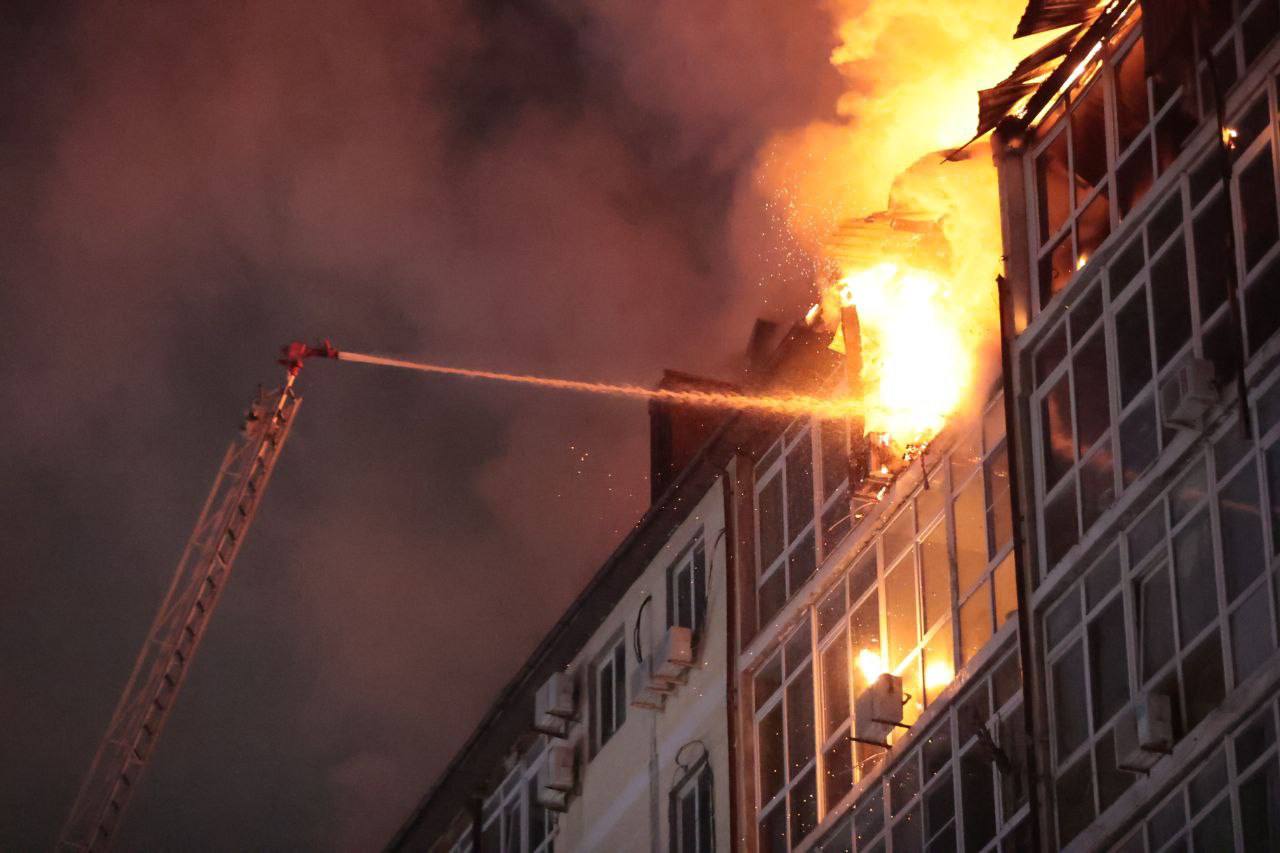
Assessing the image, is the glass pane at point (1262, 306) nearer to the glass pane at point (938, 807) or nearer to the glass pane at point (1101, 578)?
the glass pane at point (1101, 578)

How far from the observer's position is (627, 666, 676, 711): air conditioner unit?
27.8m

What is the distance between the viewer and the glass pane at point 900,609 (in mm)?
21688

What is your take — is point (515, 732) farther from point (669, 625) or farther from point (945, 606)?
point (945, 606)

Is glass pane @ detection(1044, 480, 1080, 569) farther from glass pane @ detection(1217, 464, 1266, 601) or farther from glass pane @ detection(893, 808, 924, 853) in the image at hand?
glass pane @ detection(893, 808, 924, 853)

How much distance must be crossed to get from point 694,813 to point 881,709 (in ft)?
19.4

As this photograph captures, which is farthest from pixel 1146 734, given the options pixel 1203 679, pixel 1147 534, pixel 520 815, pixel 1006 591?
pixel 520 815

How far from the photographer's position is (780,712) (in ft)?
80.5

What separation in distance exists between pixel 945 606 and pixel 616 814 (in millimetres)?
9382

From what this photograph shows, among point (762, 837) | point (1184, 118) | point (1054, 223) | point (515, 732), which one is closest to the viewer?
point (1184, 118)

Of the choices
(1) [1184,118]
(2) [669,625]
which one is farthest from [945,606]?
(2) [669,625]

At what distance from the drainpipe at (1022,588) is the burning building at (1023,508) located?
33 mm

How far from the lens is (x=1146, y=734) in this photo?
16.5m

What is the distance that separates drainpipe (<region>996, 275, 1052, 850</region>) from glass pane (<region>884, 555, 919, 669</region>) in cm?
217

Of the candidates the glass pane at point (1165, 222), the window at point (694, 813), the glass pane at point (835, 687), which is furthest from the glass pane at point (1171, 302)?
the window at point (694, 813)
